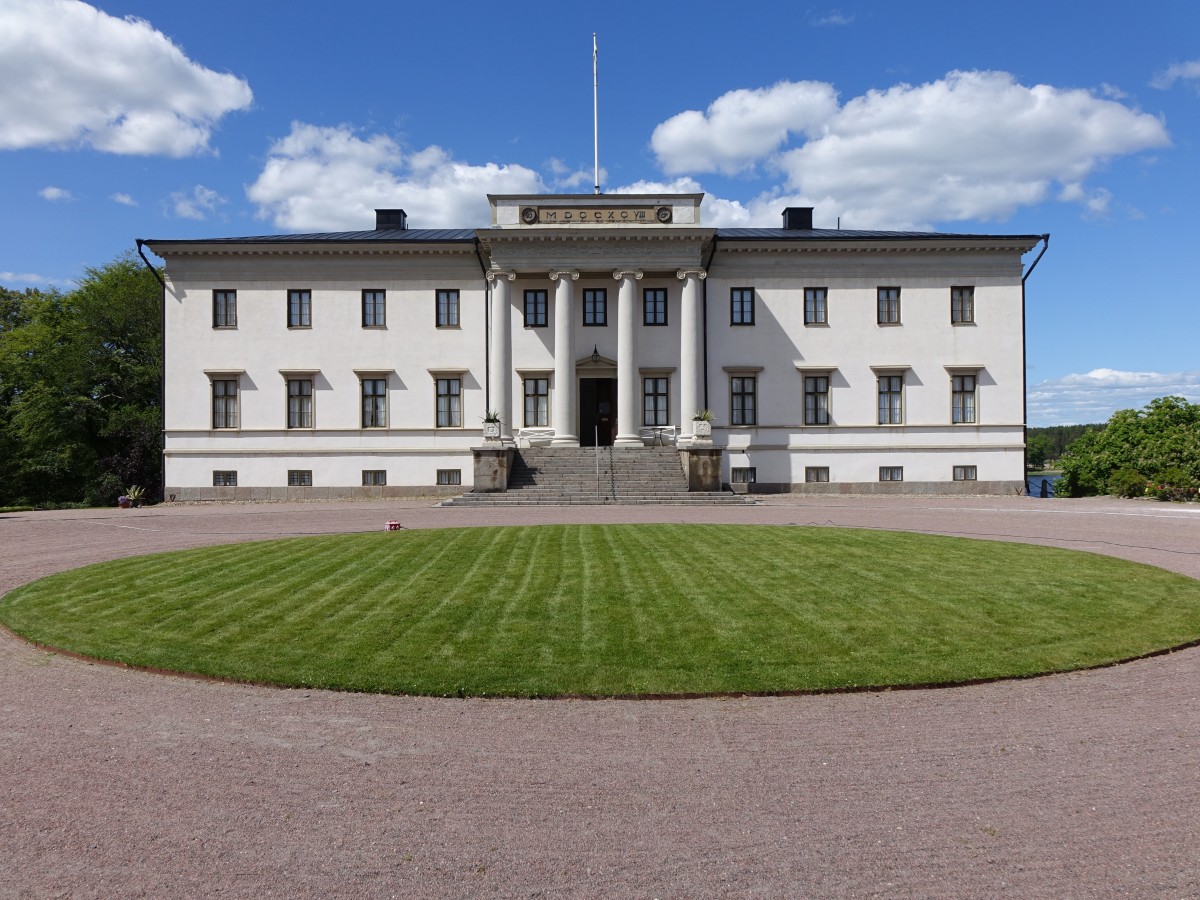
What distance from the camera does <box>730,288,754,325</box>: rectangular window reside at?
3503 cm

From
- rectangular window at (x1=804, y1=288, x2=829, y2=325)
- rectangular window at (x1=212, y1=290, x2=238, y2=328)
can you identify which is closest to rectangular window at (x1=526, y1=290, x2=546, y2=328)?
rectangular window at (x1=804, y1=288, x2=829, y2=325)

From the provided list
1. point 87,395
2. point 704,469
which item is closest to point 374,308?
point 704,469

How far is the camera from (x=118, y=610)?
10.2m

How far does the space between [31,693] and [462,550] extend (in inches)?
313

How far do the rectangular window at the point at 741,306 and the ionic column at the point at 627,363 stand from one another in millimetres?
4632

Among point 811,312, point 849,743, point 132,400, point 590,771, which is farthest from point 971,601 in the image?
point 132,400

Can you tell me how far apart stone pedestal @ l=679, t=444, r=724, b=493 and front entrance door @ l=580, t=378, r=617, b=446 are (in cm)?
606

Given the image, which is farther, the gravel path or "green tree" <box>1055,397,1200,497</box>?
"green tree" <box>1055,397,1200,497</box>

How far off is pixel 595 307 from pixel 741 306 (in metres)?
6.68

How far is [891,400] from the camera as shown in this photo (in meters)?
35.2

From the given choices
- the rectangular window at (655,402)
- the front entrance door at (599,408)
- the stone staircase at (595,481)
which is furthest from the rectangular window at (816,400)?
the front entrance door at (599,408)

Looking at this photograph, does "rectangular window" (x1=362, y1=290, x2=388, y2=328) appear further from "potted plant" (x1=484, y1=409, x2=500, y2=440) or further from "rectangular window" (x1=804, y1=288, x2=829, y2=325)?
"rectangular window" (x1=804, y1=288, x2=829, y2=325)

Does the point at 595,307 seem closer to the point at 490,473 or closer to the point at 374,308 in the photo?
the point at 490,473

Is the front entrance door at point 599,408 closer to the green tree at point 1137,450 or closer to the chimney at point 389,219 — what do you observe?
the chimney at point 389,219
